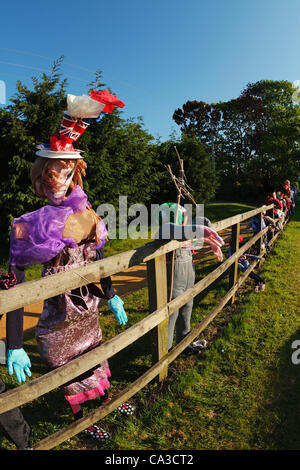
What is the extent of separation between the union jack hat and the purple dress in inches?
12.0

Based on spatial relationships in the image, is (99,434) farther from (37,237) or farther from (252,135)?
(252,135)

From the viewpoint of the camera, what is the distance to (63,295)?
195 centimetres

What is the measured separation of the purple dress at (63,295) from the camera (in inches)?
70.0

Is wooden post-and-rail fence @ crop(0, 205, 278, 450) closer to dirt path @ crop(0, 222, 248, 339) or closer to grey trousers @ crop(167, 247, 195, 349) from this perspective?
grey trousers @ crop(167, 247, 195, 349)

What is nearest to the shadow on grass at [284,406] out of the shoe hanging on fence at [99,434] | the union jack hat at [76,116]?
the shoe hanging on fence at [99,434]

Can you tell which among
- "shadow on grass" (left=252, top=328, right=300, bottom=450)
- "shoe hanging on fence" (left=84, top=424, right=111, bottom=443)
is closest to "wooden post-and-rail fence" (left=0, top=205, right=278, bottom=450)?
"shoe hanging on fence" (left=84, top=424, right=111, bottom=443)

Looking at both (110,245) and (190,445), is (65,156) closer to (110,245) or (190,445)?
(190,445)

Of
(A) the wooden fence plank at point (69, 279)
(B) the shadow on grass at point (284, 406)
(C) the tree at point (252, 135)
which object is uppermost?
(C) the tree at point (252, 135)

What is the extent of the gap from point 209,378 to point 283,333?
1337 mm

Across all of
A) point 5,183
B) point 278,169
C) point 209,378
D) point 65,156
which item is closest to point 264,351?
point 209,378

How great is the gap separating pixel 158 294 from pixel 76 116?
1480mm

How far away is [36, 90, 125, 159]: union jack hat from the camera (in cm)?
183

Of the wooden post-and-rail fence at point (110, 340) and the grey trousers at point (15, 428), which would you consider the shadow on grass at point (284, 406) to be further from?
the grey trousers at point (15, 428)
